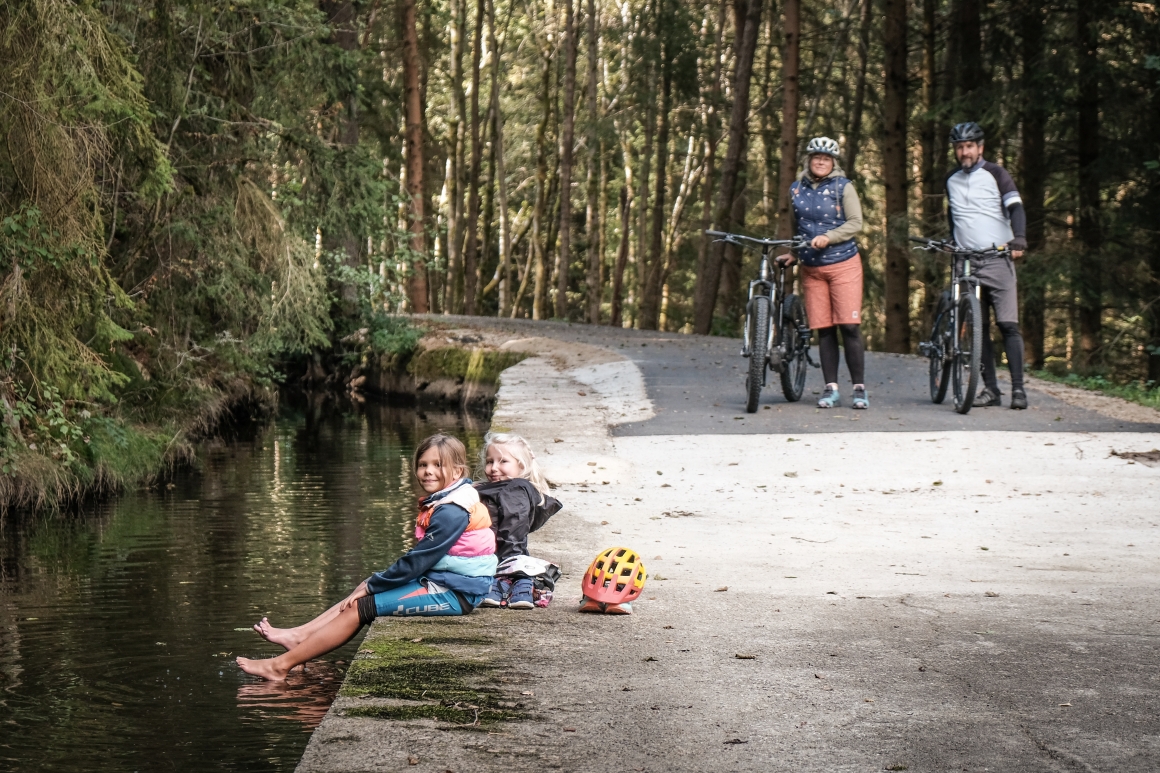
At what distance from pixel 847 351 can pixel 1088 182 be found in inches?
515

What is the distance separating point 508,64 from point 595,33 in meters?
13.2

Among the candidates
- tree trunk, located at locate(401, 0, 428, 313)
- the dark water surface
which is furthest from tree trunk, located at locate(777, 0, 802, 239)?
the dark water surface

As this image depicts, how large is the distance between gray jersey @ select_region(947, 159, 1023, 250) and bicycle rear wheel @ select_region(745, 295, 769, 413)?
1.99 metres

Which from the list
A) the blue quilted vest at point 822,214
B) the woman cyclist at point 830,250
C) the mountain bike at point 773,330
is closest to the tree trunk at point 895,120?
the mountain bike at point 773,330

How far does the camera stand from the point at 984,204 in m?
12.3

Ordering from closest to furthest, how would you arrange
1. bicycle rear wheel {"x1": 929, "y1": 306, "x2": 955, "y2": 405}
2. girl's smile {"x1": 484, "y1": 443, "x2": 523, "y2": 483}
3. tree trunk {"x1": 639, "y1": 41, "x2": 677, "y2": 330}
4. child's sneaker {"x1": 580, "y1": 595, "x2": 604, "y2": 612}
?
child's sneaker {"x1": 580, "y1": 595, "x2": 604, "y2": 612}, girl's smile {"x1": 484, "y1": 443, "x2": 523, "y2": 483}, bicycle rear wheel {"x1": 929, "y1": 306, "x2": 955, "y2": 405}, tree trunk {"x1": 639, "y1": 41, "x2": 677, "y2": 330}

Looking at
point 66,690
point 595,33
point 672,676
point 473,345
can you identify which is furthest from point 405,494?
point 595,33

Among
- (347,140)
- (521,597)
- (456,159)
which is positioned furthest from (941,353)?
(456,159)

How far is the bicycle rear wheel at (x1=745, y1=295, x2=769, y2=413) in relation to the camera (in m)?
12.2

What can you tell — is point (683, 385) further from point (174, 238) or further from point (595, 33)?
point (595, 33)

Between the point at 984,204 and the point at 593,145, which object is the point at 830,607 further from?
the point at 593,145

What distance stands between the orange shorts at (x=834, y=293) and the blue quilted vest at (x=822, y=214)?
8 centimetres

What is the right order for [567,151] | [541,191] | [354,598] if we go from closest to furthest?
[354,598], [567,151], [541,191]

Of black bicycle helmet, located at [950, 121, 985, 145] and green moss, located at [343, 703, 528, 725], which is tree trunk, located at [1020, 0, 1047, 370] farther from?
green moss, located at [343, 703, 528, 725]
